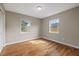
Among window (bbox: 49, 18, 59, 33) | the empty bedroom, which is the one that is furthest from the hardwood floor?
window (bbox: 49, 18, 59, 33)

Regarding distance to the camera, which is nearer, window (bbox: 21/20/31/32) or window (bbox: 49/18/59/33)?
window (bbox: 49/18/59/33)

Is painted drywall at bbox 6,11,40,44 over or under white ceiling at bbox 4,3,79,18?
under

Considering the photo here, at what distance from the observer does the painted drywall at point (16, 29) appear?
344 centimetres

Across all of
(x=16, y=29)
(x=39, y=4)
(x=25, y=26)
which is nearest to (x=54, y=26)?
(x=25, y=26)

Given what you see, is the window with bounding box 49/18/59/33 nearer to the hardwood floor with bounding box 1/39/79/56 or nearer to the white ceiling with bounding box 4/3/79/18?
the white ceiling with bounding box 4/3/79/18

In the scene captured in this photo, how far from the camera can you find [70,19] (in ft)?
9.96

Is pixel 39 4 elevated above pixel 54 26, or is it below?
above

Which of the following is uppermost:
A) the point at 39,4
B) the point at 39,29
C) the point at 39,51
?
the point at 39,4

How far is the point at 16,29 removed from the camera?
3.77 metres

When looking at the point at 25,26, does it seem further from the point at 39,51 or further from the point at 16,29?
the point at 39,51

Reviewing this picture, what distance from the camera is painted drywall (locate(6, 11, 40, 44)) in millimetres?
3443

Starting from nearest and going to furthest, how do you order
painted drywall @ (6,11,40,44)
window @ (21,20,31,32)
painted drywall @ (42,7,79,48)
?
painted drywall @ (42,7,79,48), painted drywall @ (6,11,40,44), window @ (21,20,31,32)

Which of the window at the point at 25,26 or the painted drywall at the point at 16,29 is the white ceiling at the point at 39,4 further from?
the window at the point at 25,26

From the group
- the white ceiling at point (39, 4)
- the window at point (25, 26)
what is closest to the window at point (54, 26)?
the white ceiling at point (39, 4)
